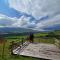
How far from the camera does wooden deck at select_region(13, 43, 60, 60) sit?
8.75ft

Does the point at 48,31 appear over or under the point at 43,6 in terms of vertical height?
under

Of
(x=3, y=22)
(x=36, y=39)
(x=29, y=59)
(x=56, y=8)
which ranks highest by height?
(x=56, y=8)

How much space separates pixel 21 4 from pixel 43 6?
33cm

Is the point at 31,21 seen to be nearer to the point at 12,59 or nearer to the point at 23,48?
the point at 23,48

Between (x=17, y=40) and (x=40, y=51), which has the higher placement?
(x=17, y=40)

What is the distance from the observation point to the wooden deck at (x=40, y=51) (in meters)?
2.67

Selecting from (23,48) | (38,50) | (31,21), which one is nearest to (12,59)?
(23,48)

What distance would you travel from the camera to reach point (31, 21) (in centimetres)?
277

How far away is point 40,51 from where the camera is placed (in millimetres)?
2705

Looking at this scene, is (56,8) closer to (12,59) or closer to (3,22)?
(3,22)

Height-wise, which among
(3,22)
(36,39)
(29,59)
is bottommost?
(29,59)

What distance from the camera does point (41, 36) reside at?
278cm

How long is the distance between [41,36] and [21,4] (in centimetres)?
56

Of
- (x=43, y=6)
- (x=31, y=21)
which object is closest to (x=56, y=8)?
(x=43, y=6)
